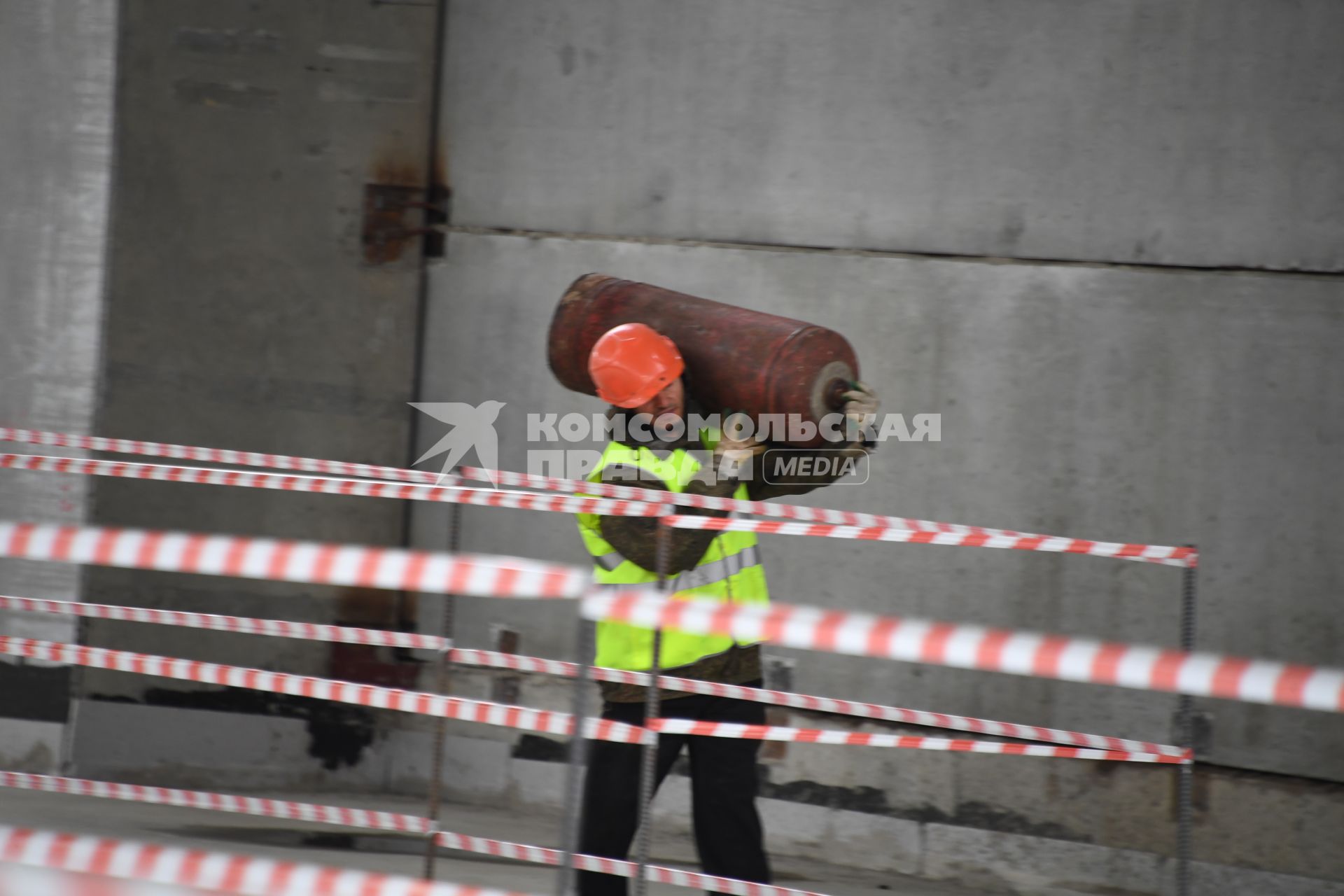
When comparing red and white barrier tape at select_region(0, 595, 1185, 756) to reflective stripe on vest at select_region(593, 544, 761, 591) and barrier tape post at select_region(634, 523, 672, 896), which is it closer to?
barrier tape post at select_region(634, 523, 672, 896)

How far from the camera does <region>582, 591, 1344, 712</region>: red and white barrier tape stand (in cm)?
201

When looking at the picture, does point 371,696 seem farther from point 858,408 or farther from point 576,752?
point 858,408

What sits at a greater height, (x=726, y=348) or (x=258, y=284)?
(x=258, y=284)

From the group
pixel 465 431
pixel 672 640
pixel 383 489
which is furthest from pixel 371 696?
pixel 465 431

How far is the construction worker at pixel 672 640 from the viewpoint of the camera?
3.42m

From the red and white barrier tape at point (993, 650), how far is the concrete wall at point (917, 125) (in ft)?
10.2

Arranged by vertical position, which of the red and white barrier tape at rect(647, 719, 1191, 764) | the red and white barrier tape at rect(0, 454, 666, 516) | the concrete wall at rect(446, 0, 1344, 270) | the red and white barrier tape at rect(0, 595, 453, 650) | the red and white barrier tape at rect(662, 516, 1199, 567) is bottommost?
the red and white barrier tape at rect(647, 719, 1191, 764)

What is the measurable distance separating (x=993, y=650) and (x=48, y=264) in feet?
15.0

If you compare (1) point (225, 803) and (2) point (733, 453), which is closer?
(2) point (733, 453)

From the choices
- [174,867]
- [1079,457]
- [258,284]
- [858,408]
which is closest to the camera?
[174,867]

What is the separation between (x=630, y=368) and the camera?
139 inches

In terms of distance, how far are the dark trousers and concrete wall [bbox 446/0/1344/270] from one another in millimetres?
2493

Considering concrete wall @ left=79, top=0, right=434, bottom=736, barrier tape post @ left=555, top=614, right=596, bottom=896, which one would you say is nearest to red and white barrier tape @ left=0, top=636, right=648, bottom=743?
barrier tape post @ left=555, top=614, right=596, bottom=896

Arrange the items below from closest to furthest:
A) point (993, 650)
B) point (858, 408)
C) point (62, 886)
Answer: point (993, 650), point (62, 886), point (858, 408)
